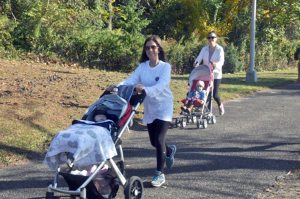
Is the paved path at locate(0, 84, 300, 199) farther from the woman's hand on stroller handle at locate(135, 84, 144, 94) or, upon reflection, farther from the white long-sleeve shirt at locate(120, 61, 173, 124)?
the woman's hand on stroller handle at locate(135, 84, 144, 94)

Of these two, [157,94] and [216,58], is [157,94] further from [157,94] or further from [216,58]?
[216,58]

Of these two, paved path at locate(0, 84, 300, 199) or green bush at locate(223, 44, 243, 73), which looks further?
green bush at locate(223, 44, 243, 73)

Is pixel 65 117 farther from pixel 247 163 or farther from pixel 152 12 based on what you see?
pixel 152 12

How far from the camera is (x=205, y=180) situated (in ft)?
27.6

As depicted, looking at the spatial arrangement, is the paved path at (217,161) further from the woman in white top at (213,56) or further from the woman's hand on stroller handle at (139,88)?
the woman's hand on stroller handle at (139,88)

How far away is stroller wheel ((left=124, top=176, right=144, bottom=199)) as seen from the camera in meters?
6.93

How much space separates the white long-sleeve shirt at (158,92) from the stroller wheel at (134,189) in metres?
1.02

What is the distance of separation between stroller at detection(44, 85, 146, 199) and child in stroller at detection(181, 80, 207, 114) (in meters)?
5.45

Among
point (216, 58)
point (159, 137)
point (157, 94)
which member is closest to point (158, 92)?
point (157, 94)

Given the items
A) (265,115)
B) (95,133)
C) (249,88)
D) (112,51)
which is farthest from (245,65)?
(95,133)

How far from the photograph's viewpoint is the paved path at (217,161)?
26.1ft

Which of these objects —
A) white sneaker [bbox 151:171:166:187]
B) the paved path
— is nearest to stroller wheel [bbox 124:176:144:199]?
the paved path

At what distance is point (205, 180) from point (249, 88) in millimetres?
A: 12487

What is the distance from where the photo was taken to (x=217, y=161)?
9.54m
